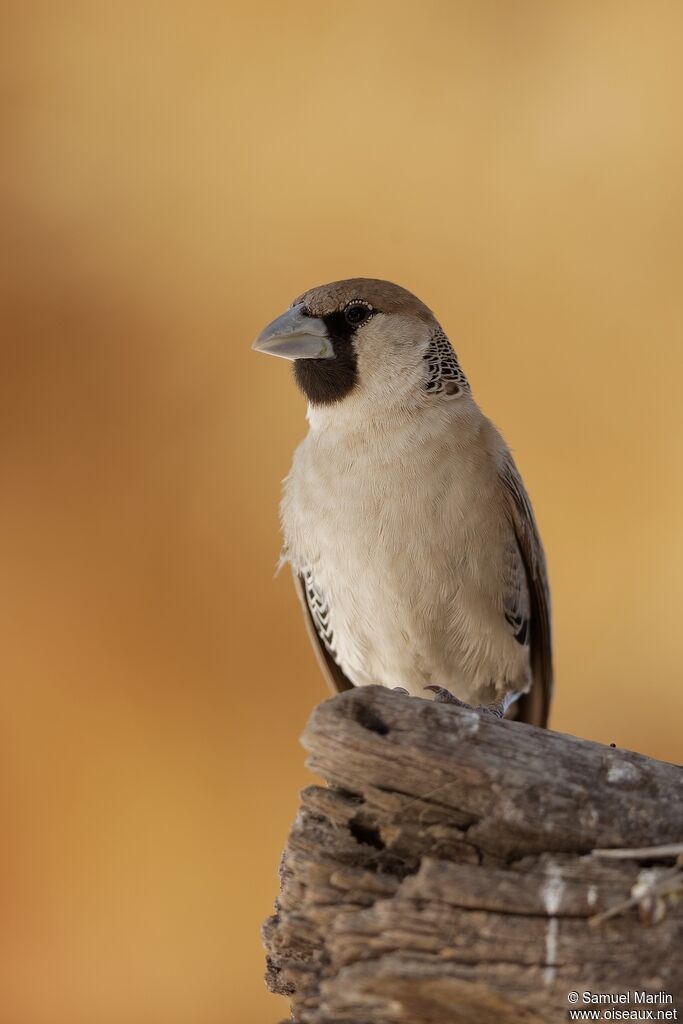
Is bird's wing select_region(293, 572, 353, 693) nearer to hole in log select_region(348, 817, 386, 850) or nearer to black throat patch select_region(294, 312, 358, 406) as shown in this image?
black throat patch select_region(294, 312, 358, 406)

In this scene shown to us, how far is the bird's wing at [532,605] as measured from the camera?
4082 millimetres

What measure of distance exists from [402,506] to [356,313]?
2.63 feet

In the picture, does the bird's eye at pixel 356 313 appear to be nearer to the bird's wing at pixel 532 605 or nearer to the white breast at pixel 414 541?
the white breast at pixel 414 541

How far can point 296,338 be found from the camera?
12.9ft

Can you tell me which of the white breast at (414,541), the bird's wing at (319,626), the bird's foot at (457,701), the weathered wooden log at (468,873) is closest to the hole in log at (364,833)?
the weathered wooden log at (468,873)

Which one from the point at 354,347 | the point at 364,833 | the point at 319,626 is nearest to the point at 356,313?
the point at 354,347

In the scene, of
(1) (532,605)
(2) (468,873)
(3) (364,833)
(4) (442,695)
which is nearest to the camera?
(2) (468,873)

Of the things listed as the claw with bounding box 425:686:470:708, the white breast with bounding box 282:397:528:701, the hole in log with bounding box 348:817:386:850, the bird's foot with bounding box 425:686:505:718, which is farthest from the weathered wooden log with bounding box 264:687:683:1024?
the white breast with bounding box 282:397:528:701

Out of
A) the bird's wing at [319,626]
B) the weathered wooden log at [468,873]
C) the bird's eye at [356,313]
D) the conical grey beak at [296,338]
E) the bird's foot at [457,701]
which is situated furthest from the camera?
the bird's wing at [319,626]

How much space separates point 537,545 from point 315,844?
78.0 inches

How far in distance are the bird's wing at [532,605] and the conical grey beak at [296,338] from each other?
2.74ft

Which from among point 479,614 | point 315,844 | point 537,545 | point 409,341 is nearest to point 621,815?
point 315,844

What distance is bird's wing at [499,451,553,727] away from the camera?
4082 millimetres

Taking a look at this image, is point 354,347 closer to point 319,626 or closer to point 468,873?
point 319,626
